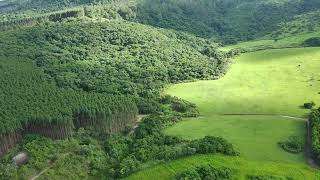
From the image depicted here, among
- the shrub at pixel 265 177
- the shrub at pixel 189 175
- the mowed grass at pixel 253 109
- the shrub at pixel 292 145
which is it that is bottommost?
the shrub at pixel 265 177

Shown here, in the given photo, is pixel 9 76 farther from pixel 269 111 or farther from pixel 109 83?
pixel 269 111

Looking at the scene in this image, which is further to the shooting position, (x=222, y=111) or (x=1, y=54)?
(x=1, y=54)

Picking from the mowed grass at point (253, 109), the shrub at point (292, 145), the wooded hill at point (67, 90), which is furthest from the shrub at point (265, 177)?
the wooded hill at point (67, 90)

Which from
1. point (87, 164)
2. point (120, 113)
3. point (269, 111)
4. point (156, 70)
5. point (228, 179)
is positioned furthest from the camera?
point (156, 70)

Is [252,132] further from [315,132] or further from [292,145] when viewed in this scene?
[315,132]

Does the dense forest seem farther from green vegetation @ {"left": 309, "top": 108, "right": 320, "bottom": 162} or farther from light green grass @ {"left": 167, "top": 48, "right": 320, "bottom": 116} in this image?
light green grass @ {"left": 167, "top": 48, "right": 320, "bottom": 116}

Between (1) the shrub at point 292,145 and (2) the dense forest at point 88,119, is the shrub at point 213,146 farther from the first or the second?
(1) the shrub at point 292,145

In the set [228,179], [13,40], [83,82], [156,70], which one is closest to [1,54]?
[13,40]
